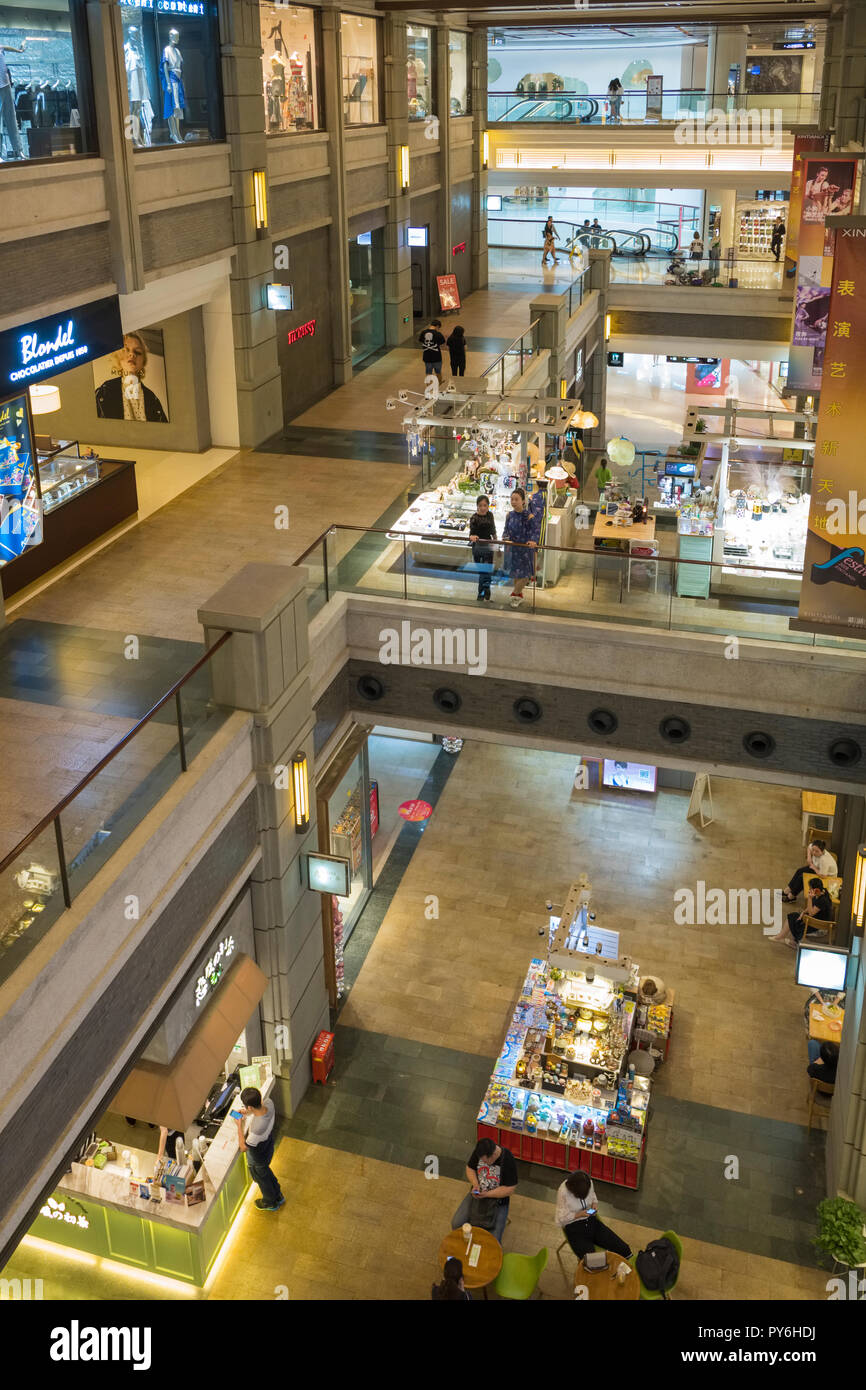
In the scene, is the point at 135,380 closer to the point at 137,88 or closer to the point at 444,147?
the point at 137,88

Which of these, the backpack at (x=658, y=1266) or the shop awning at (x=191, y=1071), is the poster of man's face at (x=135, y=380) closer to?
the shop awning at (x=191, y=1071)

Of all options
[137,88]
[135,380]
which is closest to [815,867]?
[135,380]

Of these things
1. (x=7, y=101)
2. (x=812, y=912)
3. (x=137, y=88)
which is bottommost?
(x=812, y=912)

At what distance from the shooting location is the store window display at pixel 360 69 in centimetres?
1922

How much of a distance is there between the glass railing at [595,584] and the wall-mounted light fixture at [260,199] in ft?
20.1

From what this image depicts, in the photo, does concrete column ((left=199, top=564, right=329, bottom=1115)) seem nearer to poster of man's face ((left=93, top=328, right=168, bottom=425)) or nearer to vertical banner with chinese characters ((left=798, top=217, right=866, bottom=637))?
vertical banner with chinese characters ((left=798, top=217, right=866, bottom=637))

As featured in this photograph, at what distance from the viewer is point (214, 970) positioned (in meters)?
9.70

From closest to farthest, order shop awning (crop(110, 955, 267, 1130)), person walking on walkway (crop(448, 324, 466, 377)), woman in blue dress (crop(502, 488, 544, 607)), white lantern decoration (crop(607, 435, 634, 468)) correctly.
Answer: shop awning (crop(110, 955, 267, 1130))
woman in blue dress (crop(502, 488, 544, 607))
white lantern decoration (crop(607, 435, 634, 468))
person walking on walkway (crop(448, 324, 466, 377))

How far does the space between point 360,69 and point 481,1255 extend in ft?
61.6

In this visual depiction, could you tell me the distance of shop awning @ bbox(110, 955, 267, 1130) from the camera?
29.0 feet

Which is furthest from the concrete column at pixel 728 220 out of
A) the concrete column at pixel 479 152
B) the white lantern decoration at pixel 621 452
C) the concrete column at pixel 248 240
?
the concrete column at pixel 248 240

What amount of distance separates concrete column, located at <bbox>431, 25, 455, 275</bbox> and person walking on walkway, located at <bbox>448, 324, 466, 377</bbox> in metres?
6.32

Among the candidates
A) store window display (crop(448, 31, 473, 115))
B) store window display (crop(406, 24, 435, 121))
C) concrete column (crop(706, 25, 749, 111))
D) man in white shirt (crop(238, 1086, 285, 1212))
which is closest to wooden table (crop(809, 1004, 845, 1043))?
man in white shirt (crop(238, 1086, 285, 1212))
